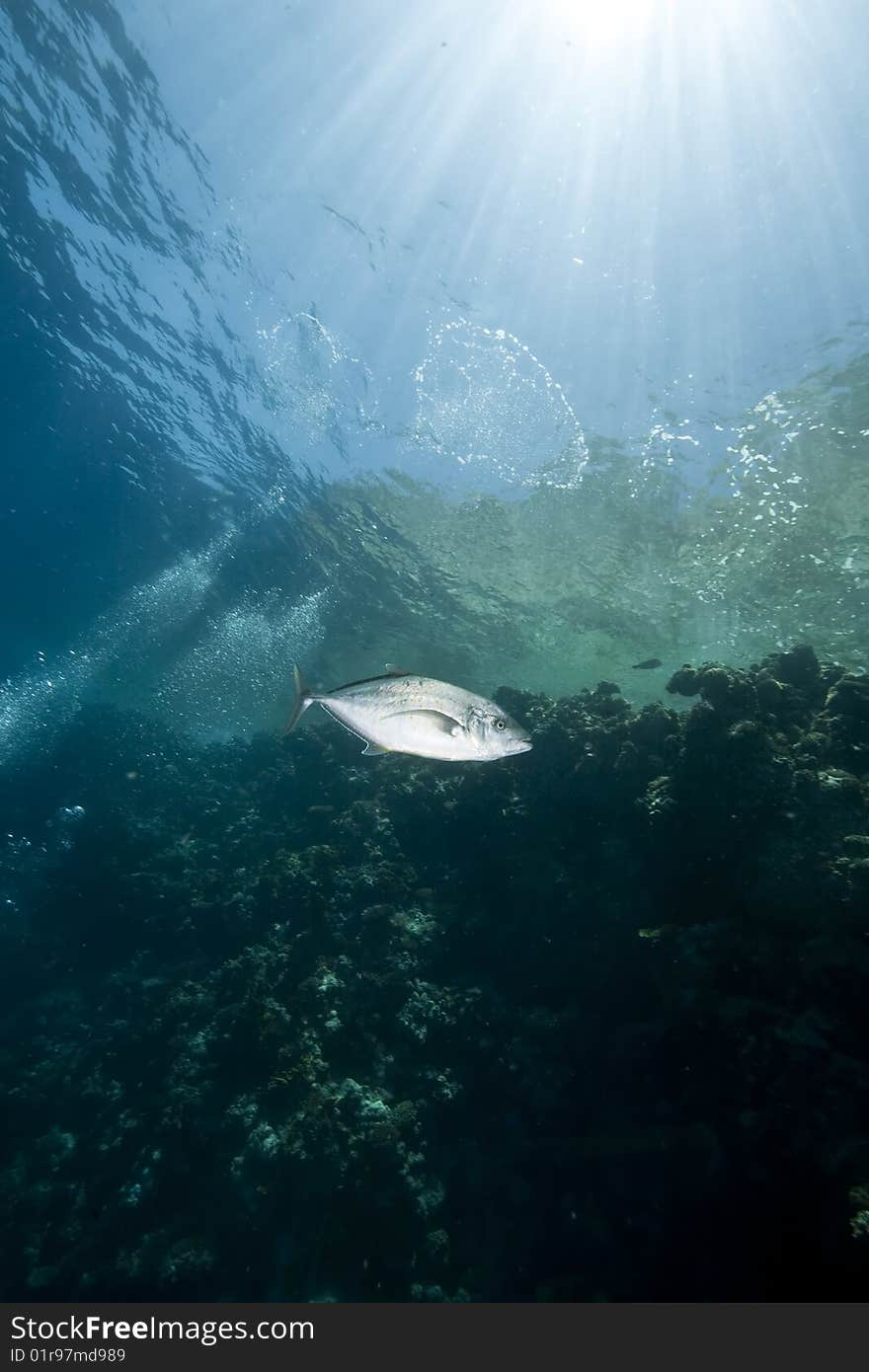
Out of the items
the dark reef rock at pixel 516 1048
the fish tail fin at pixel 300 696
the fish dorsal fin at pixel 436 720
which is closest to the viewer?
the fish dorsal fin at pixel 436 720

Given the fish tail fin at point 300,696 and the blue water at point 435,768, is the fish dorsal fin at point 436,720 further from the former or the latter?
the blue water at point 435,768

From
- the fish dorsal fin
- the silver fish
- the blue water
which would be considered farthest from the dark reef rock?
the fish dorsal fin

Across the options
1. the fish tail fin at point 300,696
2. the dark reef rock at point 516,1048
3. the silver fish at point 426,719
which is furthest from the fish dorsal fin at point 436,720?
the dark reef rock at point 516,1048

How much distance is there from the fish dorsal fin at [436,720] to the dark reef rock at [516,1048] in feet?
16.5

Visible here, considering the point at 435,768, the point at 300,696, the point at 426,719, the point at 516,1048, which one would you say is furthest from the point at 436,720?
the point at 435,768

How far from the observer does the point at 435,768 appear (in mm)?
11523

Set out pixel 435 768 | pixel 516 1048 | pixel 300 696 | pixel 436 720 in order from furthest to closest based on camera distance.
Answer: pixel 435 768
pixel 516 1048
pixel 300 696
pixel 436 720

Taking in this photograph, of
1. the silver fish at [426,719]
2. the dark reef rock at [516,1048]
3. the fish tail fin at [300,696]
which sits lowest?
the dark reef rock at [516,1048]

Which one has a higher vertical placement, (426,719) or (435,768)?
(426,719)

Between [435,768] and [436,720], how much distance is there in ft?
29.0

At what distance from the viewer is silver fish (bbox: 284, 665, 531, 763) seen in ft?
9.30

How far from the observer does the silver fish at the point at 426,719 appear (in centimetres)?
284

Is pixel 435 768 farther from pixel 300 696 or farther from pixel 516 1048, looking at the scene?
pixel 300 696

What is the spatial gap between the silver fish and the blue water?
490 centimetres
